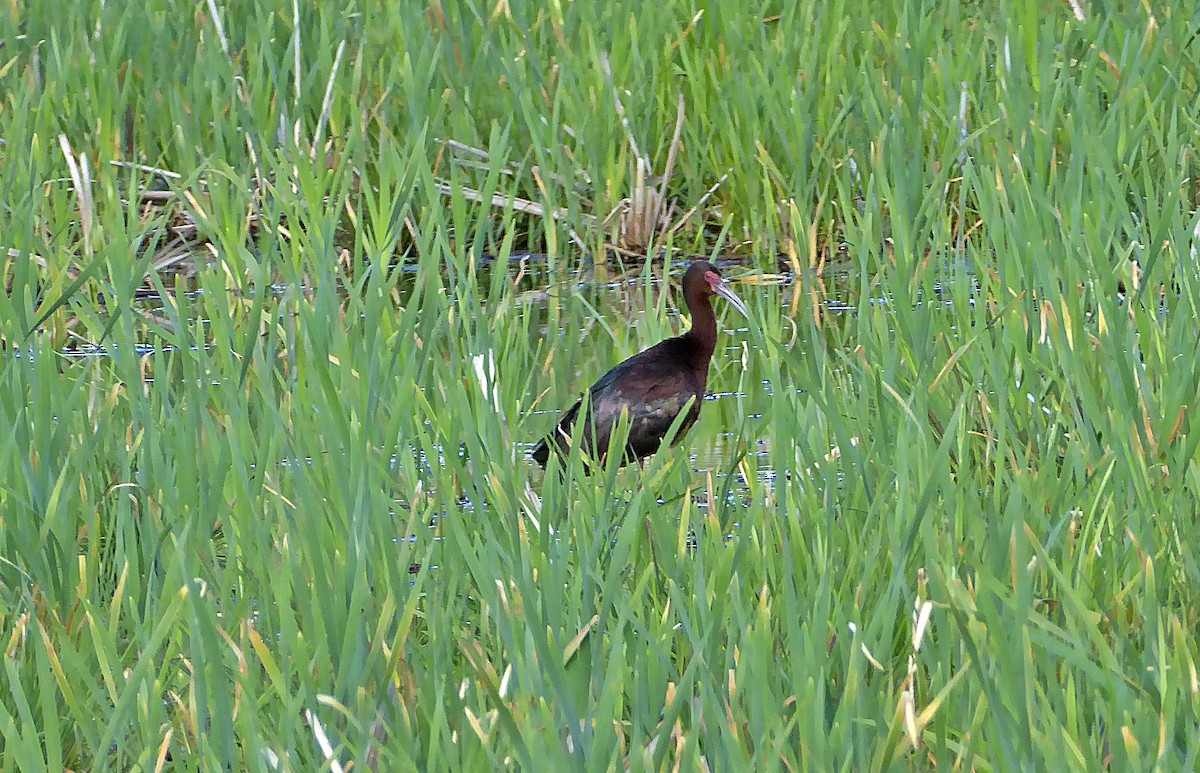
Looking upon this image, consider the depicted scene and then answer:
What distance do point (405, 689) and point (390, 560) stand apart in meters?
0.14

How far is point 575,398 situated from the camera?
370 centimetres

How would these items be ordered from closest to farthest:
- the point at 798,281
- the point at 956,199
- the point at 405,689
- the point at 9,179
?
the point at 405,689
the point at 9,179
the point at 798,281
the point at 956,199

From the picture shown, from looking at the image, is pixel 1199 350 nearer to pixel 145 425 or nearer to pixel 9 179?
pixel 145 425

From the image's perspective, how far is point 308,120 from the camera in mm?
4961

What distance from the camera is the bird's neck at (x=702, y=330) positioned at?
12.1 feet

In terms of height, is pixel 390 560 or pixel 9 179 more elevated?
pixel 390 560

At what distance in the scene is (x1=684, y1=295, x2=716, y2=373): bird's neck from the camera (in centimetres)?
368

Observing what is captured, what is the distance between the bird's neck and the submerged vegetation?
0.11 meters

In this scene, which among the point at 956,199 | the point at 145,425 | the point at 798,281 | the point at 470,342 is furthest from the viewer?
the point at 956,199

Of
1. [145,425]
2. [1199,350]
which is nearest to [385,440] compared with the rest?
[145,425]

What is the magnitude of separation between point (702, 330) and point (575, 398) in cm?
28

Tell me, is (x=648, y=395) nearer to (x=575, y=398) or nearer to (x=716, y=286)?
(x=575, y=398)

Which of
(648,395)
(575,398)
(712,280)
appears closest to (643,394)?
(648,395)

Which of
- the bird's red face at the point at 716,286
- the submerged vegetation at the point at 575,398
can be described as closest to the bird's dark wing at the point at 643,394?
the submerged vegetation at the point at 575,398
